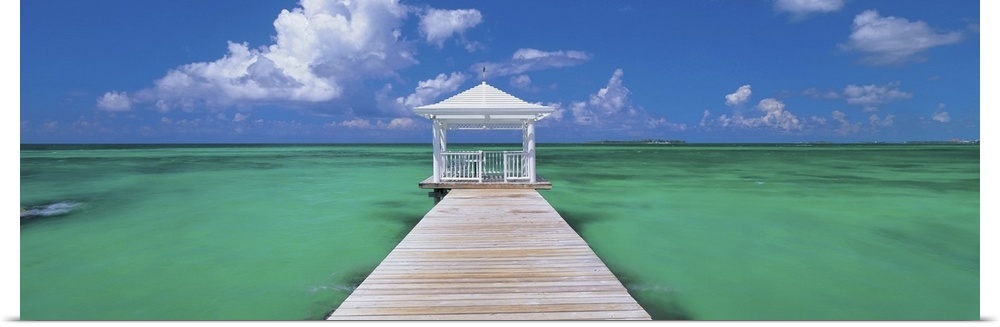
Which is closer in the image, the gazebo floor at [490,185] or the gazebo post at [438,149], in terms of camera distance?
the gazebo floor at [490,185]

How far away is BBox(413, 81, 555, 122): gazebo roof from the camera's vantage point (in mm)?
9844

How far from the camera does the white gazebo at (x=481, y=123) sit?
991 cm

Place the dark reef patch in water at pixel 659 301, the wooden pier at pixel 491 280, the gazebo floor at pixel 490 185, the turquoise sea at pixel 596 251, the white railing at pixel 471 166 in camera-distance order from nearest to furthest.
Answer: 1. the wooden pier at pixel 491 280
2. the dark reef patch in water at pixel 659 301
3. the turquoise sea at pixel 596 251
4. the gazebo floor at pixel 490 185
5. the white railing at pixel 471 166

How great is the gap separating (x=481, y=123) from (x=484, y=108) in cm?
182

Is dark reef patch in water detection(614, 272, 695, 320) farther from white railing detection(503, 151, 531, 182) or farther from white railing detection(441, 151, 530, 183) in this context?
white railing detection(441, 151, 530, 183)

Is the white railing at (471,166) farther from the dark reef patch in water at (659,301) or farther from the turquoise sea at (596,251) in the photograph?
the dark reef patch in water at (659,301)

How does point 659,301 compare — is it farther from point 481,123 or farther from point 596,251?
point 481,123

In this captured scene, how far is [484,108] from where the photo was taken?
9.86m

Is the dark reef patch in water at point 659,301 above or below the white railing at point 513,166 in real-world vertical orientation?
below

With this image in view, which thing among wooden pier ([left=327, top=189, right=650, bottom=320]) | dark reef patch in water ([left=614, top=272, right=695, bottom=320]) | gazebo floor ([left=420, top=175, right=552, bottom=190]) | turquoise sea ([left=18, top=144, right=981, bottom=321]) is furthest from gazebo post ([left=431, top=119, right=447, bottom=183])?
dark reef patch in water ([left=614, top=272, right=695, bottom=320])

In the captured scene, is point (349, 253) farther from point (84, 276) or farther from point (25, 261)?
point (25, 261)

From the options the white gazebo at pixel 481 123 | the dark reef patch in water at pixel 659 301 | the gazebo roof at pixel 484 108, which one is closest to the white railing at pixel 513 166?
the white gazebo at pixel 481 123

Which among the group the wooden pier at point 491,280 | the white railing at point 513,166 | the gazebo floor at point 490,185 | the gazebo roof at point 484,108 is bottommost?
the wooden pier at point 491,280

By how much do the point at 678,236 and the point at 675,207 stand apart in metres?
4.20
